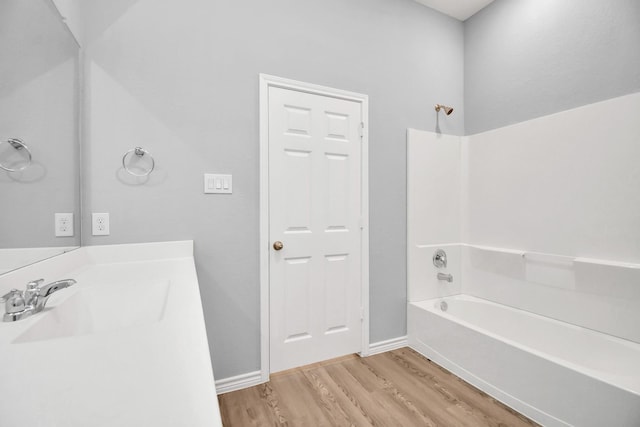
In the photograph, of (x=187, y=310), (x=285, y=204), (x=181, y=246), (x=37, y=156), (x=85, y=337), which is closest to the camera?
(x=85, y=337)

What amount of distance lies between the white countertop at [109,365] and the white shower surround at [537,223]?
1775 mm

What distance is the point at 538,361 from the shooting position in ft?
4.75

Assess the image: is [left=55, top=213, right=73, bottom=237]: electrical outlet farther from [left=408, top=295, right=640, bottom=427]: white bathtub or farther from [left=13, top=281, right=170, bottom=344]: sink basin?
[left=408, top=295, right=640, bottom=427]: white bathtub

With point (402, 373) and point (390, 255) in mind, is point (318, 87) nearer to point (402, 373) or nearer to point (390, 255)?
point (390, 255)

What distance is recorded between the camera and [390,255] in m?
2.23

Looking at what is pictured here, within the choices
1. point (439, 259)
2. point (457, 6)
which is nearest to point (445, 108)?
point (457, 6)

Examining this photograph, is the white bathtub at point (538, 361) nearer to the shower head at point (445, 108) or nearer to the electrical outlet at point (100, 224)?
the shower head at point (445, 108)

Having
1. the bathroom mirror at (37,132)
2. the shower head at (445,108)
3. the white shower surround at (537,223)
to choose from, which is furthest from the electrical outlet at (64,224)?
the shower head at (445,108)

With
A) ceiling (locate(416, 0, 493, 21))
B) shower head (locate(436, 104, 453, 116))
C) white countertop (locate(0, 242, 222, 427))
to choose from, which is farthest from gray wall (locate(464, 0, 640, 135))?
white countertop (locate(0, 242, 222, 427))

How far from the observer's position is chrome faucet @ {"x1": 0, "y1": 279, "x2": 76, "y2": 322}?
715mm

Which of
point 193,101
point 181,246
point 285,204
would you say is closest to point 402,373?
point 285,204

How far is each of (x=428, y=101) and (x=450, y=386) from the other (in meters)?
2.23

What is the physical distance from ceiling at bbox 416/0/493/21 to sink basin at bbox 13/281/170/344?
2913mm

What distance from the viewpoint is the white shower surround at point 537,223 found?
1585 millimetres
